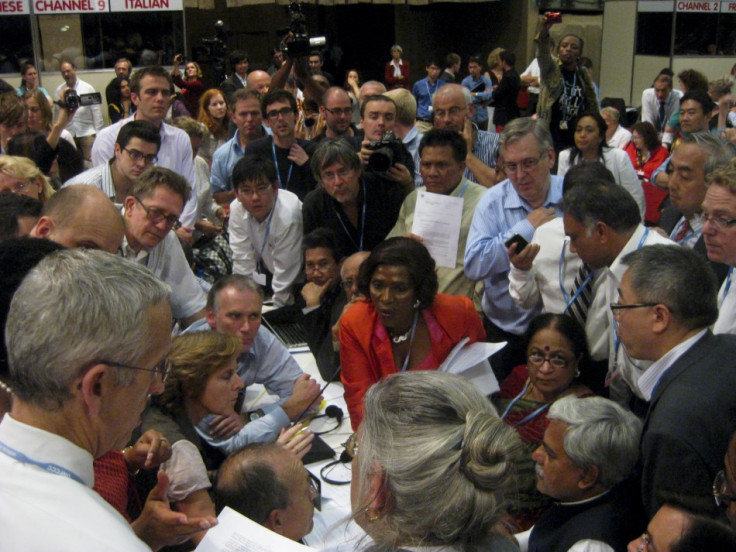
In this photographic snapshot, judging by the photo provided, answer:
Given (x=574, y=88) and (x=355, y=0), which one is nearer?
(x=574, y=88)

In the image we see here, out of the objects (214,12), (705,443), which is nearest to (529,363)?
(705,443)

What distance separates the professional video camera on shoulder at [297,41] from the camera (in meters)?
4.99

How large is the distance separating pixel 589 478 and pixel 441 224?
1451 millimetres

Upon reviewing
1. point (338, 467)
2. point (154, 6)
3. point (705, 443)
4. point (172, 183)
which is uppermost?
point (154, 6)

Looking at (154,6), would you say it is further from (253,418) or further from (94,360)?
(94,360)

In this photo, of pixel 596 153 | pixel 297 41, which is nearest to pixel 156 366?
pixel 596 153

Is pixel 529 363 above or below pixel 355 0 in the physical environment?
below

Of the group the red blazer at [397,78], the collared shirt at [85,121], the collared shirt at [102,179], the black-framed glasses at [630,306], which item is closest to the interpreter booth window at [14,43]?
the collared shirt at [85,121]

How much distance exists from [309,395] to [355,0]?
968 centimetres

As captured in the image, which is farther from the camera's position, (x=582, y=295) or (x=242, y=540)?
(x=582, y=295)

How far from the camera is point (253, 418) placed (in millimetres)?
2637

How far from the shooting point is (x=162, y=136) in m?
4.30

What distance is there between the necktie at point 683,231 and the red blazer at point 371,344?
1112 millimetres

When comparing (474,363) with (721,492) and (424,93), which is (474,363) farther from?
(424,93)
